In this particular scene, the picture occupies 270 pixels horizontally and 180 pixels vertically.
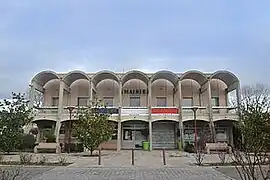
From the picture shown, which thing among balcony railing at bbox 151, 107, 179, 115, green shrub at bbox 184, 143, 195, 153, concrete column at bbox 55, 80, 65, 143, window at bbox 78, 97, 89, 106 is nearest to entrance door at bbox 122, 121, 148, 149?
balcony railing at bbox 151, 107, 179, 115

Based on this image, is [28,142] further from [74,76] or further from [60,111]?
[74,76]

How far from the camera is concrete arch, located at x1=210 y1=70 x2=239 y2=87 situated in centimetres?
3369

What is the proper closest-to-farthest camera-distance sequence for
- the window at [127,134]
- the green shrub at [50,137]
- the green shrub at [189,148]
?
the green shrub at [189,148], the green shrub at [50,137], the window at [127,134]

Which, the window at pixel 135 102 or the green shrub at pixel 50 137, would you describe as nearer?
the green shrub at pixel 50 137

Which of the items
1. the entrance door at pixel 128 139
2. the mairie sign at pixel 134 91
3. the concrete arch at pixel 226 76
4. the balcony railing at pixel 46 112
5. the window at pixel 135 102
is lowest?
the entrance door at pixel 128 139

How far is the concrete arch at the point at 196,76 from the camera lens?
3391 cm

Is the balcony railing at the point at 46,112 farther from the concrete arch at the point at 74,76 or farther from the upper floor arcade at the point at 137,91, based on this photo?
the concrete arch at the point at 74,76

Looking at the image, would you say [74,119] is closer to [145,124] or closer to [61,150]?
[61,150]

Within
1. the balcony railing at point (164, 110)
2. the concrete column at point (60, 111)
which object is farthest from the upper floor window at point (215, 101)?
the concrete column at point (60, 111)

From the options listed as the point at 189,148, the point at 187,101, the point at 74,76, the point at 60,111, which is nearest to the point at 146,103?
the point at 187,101

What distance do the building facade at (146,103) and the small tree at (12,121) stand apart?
5915 millimetres

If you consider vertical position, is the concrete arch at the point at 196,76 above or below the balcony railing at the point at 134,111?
above

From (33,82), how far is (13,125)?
9.91 m

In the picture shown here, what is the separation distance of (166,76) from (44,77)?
12.7 metres
